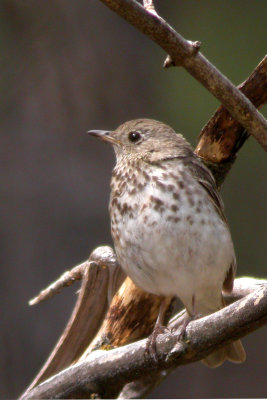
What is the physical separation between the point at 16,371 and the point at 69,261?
746mm

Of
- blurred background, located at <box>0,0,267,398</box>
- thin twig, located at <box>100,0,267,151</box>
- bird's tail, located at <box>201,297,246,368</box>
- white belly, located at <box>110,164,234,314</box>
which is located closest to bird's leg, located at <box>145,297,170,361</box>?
white belly, located at <box>110,164,234,314</box>

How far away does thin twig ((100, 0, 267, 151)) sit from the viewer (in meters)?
2.84

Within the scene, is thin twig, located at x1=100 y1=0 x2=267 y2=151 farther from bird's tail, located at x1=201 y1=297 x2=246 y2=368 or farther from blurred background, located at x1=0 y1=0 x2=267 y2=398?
blurred background, located at x1=0 y1=0 x2=267 y2=398

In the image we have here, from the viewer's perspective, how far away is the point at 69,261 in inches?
212

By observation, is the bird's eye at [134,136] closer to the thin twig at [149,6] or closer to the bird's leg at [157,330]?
the bird's leg at [157,330]

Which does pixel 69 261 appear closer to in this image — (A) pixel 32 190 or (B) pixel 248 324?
(A) pixel 32 190

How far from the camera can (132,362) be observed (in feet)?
9.97

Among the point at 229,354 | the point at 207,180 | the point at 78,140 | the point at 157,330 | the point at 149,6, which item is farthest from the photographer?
the point at 78,140

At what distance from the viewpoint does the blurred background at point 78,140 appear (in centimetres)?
546

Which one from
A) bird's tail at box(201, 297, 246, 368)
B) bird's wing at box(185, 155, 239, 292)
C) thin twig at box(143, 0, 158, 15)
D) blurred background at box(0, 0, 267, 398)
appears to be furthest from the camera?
blurred background at box(0, 0, 267, 398)

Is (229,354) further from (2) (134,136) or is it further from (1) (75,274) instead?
(2) (134,136)

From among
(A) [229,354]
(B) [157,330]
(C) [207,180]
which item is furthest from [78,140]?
(B) [157,330]

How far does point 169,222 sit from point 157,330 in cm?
42

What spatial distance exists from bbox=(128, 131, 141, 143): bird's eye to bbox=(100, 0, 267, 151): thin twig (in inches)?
27.6
